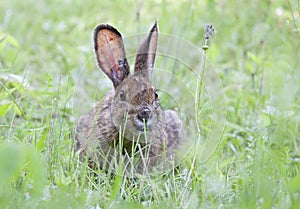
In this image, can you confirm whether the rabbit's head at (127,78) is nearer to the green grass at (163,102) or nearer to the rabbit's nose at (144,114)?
the rabbit's nose at (144,114)

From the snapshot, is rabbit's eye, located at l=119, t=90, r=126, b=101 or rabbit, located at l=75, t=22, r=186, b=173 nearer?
rabbit, located at l=75, t=22, r=186, b=173

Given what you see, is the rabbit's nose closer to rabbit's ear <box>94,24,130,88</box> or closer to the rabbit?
the rabbit

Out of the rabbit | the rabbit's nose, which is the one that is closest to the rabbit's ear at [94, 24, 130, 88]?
the rabbit

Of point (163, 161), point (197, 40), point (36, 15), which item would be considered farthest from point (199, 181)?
point (36, 15)

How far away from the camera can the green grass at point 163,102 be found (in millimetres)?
3312

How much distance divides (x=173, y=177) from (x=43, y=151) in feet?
2.51

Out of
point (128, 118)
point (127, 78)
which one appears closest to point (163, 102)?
point (127, 78)

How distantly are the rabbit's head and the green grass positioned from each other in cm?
32

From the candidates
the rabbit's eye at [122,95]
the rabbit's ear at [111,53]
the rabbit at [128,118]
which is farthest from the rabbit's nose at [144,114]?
the rabbit's ear at [111,53]

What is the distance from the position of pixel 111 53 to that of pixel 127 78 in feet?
0.65

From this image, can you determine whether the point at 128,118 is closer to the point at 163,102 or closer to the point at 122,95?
the point at 122,95

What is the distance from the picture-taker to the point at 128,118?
400 cm

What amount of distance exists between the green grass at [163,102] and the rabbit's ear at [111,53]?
16.3 inches

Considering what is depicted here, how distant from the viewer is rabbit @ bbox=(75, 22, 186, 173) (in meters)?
3.99
